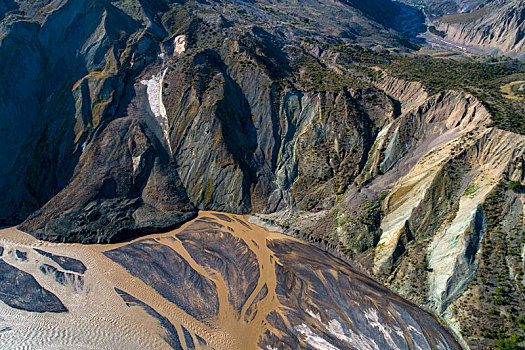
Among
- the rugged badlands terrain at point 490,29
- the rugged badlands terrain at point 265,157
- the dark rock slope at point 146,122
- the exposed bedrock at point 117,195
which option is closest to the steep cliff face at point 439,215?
the rugged badlands terrain at point 265,157

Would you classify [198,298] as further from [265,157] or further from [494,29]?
[494,29]

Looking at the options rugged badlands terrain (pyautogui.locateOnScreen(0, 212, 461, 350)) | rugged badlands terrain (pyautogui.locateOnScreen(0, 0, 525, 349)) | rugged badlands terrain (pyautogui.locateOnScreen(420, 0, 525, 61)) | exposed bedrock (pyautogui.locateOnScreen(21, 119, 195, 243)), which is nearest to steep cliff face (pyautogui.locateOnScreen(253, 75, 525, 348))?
rugged badlands terrain (pyautogui.locateOnScreen(0, 0, 525, 349))

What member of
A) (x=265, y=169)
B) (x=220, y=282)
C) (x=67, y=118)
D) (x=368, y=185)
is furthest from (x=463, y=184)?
(x=67, y=118)

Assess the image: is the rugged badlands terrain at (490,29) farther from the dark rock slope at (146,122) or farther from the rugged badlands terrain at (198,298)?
the rugged badlands terrain at (198,298)

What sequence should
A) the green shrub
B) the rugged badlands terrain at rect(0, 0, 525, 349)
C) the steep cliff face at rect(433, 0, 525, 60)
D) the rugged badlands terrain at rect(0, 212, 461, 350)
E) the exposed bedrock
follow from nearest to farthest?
the rugged badlands terrain at rect(0, 212, 461, 350), the rugged badlands terrain at rect(0, 0, 525, 349), the green shrub, the exposed bedrock, the steep cliff face at rect(433, 0, 525, 60)

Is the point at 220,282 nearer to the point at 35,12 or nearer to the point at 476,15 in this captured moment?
the point at 35,12

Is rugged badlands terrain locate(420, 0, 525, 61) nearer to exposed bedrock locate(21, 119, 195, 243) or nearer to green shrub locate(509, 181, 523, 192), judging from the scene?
green shrub locate(509, 181, 523, 192)
